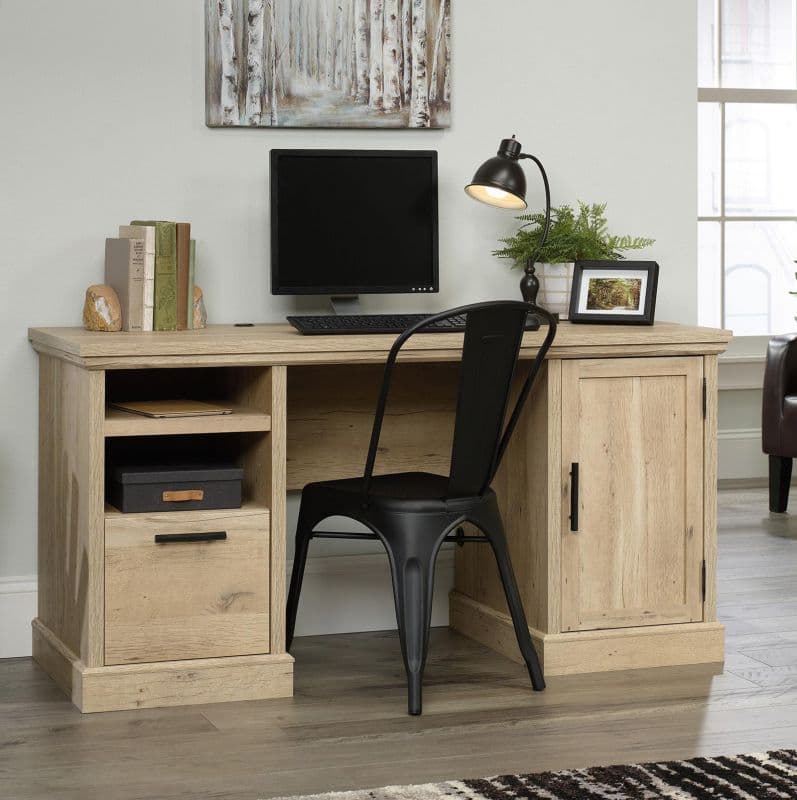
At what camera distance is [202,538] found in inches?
113

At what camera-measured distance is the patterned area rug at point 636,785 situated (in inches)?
90.4

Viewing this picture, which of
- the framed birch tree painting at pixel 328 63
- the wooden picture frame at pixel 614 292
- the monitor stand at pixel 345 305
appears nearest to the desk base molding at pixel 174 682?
the monitor stand at pixel 345 305

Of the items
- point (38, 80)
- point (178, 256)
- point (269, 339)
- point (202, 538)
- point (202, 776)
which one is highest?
point (38, 80)

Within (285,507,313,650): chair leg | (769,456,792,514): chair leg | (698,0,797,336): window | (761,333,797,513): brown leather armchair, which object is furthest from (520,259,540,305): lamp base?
(698,0,797,336): window

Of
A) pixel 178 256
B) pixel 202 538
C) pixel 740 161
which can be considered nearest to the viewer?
pixel 202 538

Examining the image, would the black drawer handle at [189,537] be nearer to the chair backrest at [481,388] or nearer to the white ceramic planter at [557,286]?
the chair backrest at [481,388]

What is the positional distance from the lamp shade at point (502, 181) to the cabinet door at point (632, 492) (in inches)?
18.2

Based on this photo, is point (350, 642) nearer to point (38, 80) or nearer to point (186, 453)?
point (186, 453)

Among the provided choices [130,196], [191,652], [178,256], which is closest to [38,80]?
[130,196]

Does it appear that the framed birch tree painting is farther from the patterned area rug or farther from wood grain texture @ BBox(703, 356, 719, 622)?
the patterned area rug

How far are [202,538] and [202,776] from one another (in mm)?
597

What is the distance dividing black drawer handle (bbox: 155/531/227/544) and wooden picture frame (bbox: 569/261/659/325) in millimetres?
1063

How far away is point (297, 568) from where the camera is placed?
3.13m

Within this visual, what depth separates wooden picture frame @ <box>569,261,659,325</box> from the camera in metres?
3.28
